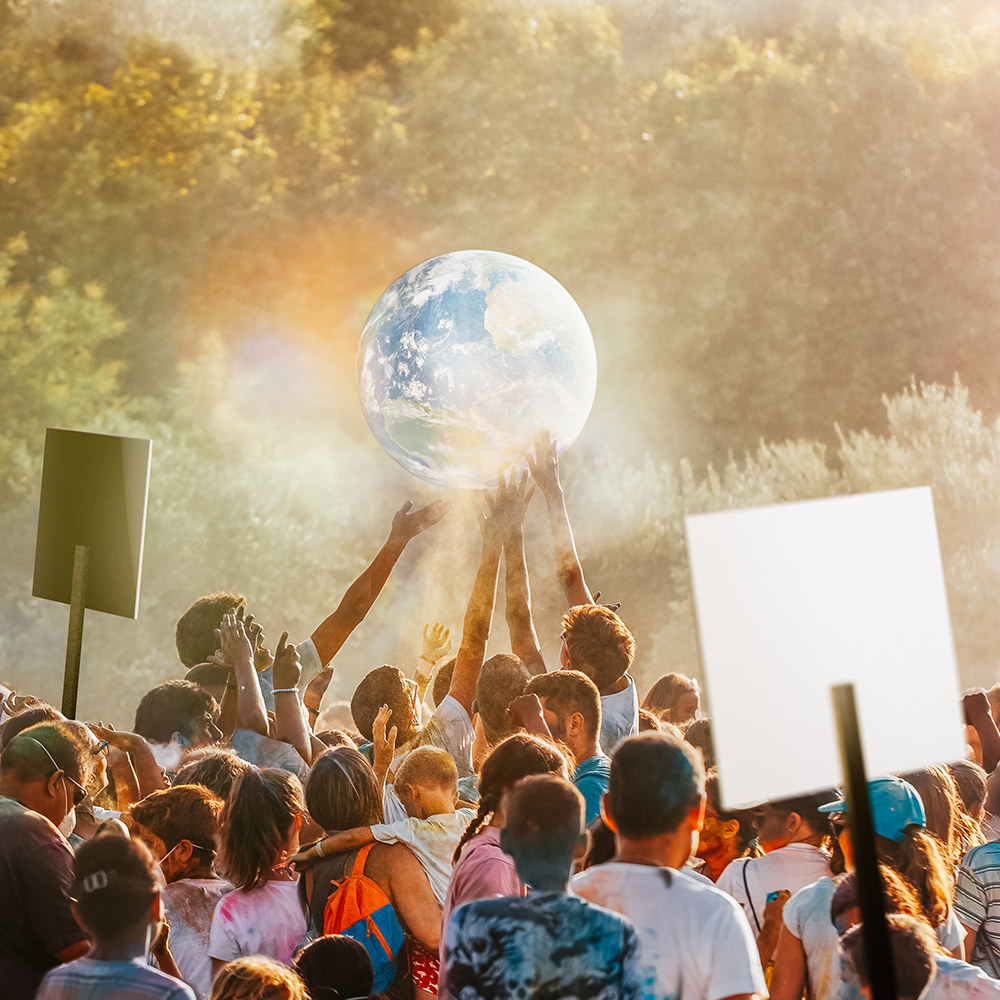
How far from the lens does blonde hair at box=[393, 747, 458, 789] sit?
308cm

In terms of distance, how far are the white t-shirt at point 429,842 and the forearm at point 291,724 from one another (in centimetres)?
111

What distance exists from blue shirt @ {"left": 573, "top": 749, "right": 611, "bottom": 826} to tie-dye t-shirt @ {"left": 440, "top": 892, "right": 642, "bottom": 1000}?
1.01 metres

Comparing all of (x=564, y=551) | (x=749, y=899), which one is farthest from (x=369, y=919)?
(x=564, y=551)

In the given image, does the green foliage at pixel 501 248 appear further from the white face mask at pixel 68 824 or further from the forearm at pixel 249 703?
the white face mask at pixel 68 824

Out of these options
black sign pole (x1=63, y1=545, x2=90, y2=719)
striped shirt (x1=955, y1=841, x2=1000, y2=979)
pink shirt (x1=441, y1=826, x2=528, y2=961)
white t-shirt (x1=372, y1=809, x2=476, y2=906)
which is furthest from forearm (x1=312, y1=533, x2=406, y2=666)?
striped shirt (x1=955, y1=841, x2=1000, y2=979)

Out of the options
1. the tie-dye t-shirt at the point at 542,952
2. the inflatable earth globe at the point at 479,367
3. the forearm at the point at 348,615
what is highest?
the inflatable earth globe at the point at 479,367

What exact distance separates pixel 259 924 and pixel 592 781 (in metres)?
1.04

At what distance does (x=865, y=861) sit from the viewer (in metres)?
1.61

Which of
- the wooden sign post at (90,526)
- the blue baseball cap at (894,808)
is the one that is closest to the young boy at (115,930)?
the wooden sign post at (90,526)

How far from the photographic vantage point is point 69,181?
11.9 meters

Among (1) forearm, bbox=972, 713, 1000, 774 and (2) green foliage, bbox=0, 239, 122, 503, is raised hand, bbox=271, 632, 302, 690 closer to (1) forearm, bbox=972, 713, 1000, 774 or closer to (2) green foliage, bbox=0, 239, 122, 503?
(1) forearm, bbox=972, 713, 1000, 774

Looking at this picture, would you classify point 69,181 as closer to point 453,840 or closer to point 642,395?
point 642,395

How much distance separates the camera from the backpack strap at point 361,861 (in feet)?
9.39

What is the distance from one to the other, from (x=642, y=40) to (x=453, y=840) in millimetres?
12156
